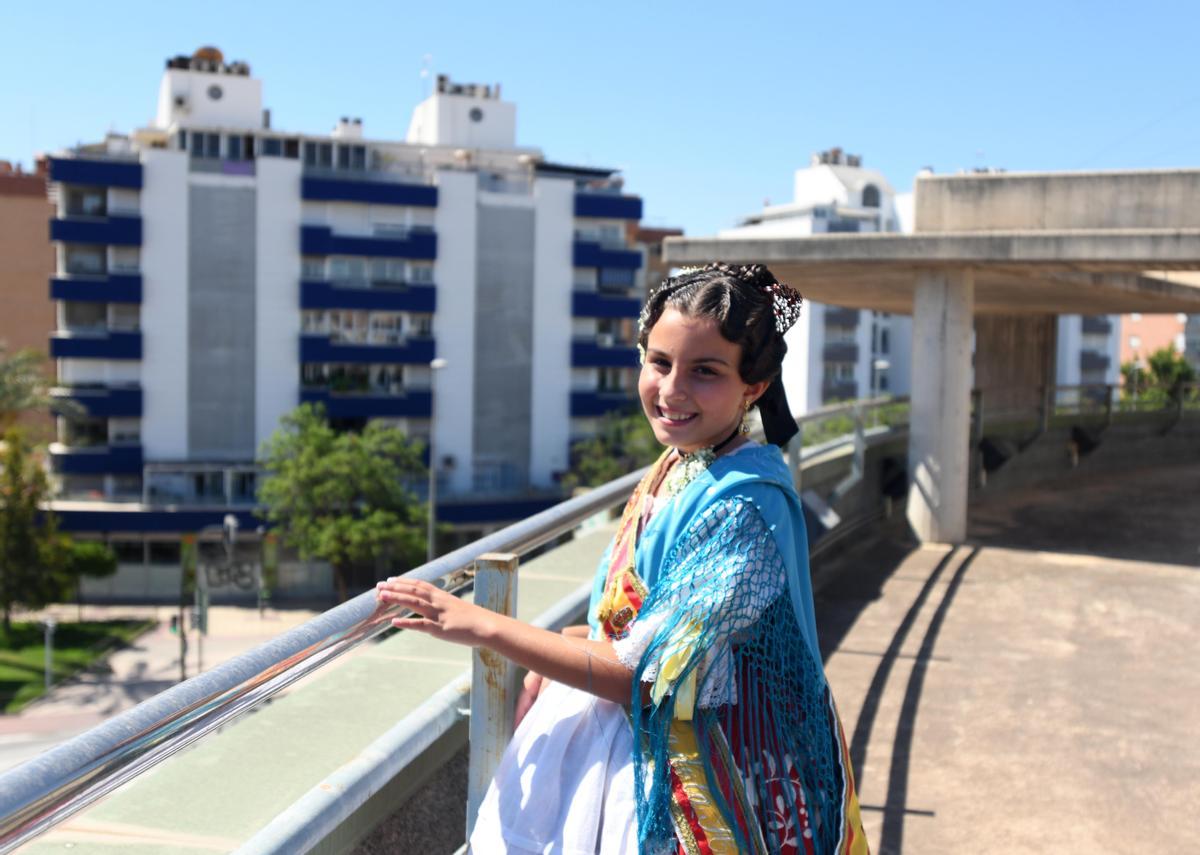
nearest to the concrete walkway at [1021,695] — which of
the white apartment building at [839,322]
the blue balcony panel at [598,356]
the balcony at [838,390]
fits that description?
the blue balcony panel at [598,356]

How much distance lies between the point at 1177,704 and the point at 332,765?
378cm

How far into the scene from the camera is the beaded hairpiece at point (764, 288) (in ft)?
6.86

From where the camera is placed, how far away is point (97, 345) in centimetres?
4303

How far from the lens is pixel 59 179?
4241cm

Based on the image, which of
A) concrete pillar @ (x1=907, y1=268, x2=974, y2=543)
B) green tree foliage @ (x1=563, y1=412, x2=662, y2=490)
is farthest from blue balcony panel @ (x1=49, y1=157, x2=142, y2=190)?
concrete pillar @ (x1=907, y1=268, x2=974, y2=543)

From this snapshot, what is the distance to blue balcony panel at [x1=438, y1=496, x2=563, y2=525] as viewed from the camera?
147ft

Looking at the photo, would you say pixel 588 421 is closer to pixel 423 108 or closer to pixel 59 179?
pixel 423 108

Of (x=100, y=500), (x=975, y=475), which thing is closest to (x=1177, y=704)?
(x=975, y=475)

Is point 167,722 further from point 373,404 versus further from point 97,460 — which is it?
point 373,404

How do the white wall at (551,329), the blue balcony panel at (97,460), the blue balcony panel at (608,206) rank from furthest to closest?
the blue balcony panel at (608,206)
the white wall at (551,329)
the blue balcony panel at (97,460)

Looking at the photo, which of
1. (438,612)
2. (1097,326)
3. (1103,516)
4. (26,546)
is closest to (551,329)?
(26,546)

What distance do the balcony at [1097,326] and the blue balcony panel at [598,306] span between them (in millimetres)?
34221

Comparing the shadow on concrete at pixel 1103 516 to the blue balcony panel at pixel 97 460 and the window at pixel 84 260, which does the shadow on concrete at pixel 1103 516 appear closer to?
the blue balcony panel at pixel 97 460

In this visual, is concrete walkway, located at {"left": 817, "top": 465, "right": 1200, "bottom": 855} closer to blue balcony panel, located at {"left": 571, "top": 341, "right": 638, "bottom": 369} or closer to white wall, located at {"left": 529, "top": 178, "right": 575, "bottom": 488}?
white wall, located at {"left": 529, "top": 178, "right": 575, "bottom": 488}
